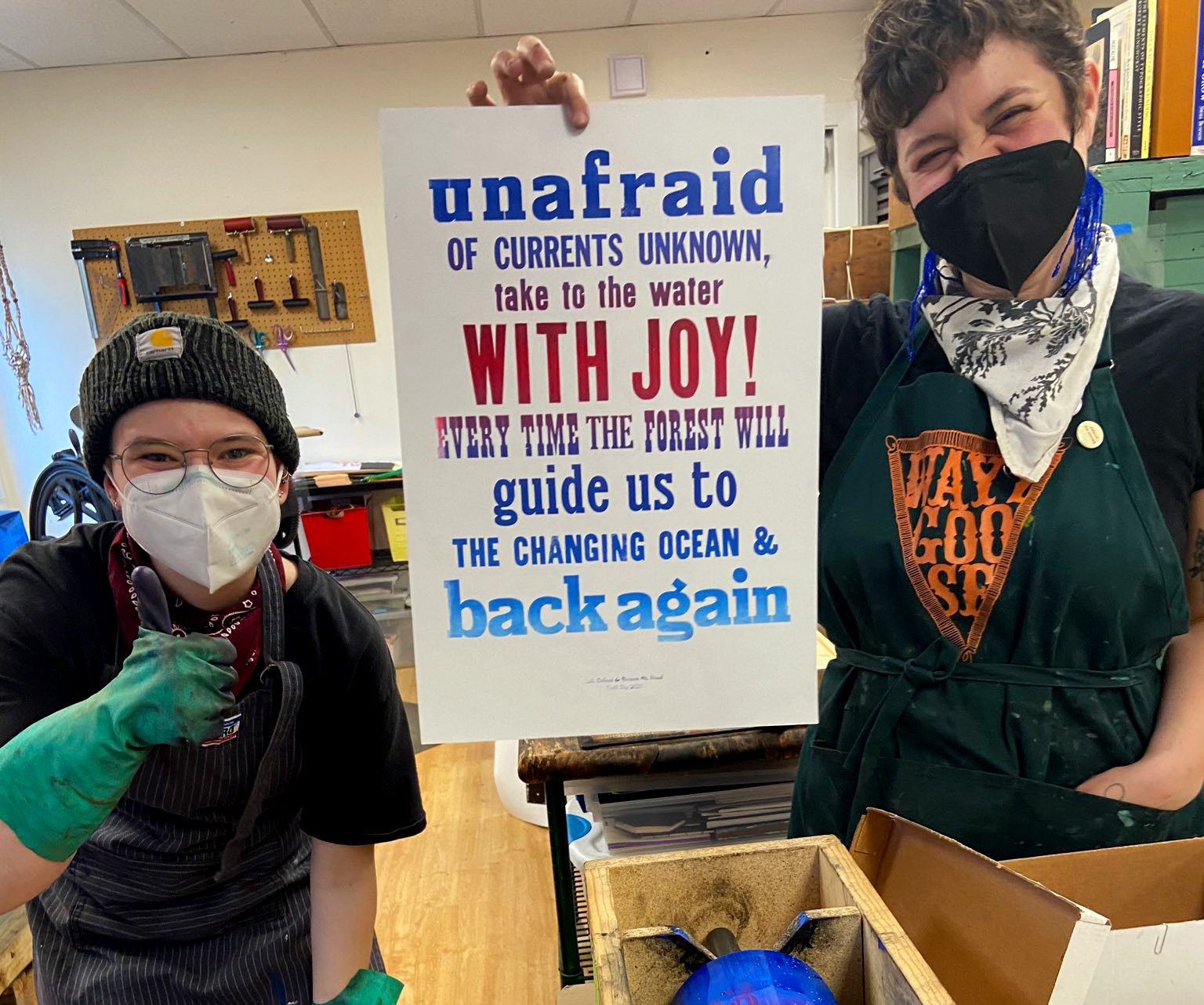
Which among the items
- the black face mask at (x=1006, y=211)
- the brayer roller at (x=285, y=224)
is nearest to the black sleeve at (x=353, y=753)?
the black face mask at (x=1006, y=211)

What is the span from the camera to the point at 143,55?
3404mm

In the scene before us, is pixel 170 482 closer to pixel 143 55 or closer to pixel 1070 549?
pixel 1070 549

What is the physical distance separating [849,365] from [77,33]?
3782mm

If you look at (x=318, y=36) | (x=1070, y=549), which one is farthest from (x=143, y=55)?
(x=1070, y=549)

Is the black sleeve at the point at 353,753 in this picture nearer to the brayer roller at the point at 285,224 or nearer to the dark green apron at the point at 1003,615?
the dark green apron at the point at 1003,615

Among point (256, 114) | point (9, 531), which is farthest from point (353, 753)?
point (256, 114)

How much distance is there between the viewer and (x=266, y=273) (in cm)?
367

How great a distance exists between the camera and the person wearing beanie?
0.82 metres

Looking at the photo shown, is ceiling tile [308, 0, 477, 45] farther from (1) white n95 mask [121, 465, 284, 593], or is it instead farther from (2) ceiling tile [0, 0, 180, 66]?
(1) white n95 mask [121, 465, 284, 593]

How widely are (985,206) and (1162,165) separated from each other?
1.20 m

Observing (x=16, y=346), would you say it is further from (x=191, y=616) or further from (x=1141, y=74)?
(x=1141, y=74)

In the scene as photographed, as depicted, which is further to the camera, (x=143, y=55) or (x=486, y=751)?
(x=143, y=55)

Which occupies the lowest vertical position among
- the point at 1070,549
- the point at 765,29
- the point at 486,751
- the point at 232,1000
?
the point at 486,751

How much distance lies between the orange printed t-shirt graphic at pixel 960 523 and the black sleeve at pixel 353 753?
643 mm
